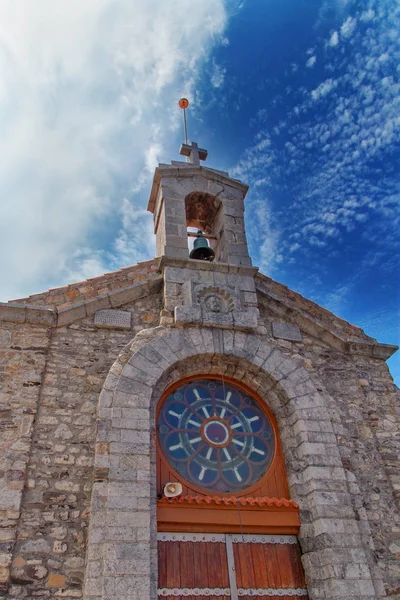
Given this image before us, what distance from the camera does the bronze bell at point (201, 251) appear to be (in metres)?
8.16

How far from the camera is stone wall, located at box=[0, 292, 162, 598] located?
485 cm

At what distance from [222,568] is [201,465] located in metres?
1.14

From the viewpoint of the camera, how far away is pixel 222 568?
5.50m

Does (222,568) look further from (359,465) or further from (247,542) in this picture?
(359,465)

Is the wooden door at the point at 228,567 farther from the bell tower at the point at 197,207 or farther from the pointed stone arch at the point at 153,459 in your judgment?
the bell tower at the point at 197,207

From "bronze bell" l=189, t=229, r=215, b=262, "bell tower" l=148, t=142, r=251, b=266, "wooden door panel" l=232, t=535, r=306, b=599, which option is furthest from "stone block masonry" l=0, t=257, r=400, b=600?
"bronze bell" l=189, t=229, r=215, b=262

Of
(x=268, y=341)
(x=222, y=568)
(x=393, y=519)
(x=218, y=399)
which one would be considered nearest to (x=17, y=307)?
(x=218, y=399)

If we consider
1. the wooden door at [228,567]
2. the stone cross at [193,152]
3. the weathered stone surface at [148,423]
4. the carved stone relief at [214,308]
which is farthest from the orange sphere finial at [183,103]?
the wooden door at [228,567]

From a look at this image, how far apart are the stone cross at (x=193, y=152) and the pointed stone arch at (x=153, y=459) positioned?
356 cm

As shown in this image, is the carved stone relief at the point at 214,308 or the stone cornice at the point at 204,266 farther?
the stone cornice at the point at 204,266

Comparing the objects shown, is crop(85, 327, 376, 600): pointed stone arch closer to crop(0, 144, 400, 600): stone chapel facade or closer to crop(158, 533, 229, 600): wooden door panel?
crop(0, 144, 400, 600): stone chapel facade

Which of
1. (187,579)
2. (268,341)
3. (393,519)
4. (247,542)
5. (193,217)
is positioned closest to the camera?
(187,579)

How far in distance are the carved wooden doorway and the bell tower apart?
7.25 feet

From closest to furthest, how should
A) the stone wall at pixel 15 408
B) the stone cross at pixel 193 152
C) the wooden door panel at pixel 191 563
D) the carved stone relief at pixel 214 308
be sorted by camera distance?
the stone wall at pixel 15 408
the wooden door panel at pixel 191 563
the carved stone relief at pixel 214 308
the stone cross at pixel 193 152
